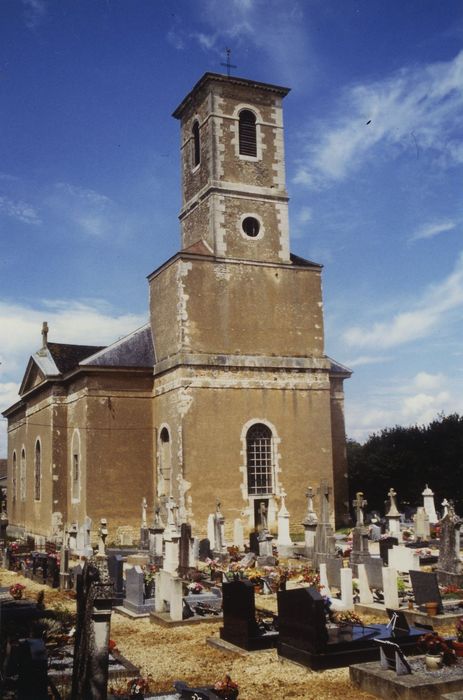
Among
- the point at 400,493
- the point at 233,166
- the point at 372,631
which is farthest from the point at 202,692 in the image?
the point at 400,493

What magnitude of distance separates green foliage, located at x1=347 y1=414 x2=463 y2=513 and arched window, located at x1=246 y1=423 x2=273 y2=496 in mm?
Result: 11477

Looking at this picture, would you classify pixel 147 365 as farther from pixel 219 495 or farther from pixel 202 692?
pixel 202 692

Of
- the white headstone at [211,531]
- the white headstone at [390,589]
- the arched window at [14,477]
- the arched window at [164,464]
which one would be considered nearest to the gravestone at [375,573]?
the white headstone at [390,589]

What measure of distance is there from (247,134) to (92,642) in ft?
80.0

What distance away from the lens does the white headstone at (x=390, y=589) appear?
12547mm

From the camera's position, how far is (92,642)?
6.84 m

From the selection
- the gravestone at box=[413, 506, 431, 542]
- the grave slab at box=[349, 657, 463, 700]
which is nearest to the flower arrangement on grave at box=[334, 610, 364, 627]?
the grave slab at box=[349, 657, 463, 700]

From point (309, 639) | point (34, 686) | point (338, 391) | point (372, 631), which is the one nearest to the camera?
point (34, 686)

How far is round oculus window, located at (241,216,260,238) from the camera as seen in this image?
90.4 ft

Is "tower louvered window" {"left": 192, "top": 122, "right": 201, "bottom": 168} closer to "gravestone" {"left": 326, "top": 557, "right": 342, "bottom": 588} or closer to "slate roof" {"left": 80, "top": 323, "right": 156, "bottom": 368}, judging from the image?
"slate roof" {"left": 80, "top": 323, "right": 156, "bottom": 368}

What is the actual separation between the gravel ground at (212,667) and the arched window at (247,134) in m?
20.4

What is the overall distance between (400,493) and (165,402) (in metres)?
15.5

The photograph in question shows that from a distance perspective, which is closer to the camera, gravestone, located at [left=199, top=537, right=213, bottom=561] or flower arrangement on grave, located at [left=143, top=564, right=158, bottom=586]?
flower arrangement on grave, located at [left=143, top=564, right=158, bottom=586]

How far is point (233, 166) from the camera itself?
27656mm
